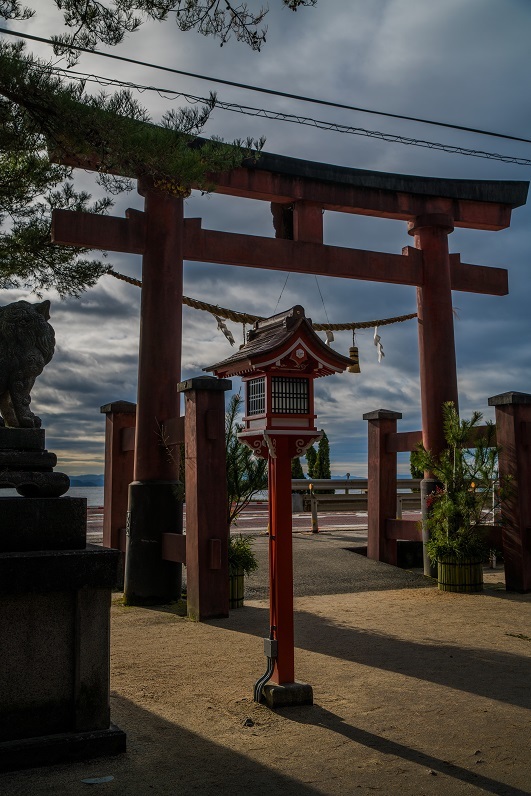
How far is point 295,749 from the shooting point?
15.0 ft

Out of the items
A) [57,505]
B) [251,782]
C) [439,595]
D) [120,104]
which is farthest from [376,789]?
[439,595]

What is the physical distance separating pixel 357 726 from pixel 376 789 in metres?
1.01

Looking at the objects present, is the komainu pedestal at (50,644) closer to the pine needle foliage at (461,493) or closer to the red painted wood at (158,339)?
the red painted wood at (158,339)

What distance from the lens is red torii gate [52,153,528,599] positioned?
396 inches

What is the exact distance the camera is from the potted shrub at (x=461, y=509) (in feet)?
34.6

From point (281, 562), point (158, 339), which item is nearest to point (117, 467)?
point (158, 339)

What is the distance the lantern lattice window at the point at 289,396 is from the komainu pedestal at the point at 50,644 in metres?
1.67

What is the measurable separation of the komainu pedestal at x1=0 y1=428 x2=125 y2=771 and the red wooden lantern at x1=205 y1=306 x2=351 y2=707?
1.41 metres

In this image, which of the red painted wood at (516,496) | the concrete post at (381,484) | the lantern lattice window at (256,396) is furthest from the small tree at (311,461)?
the lantern lattice window at (256,396)

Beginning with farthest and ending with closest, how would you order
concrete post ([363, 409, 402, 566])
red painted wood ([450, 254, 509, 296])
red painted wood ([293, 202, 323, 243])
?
1. red painted wood ([450, 254, 509, 296])
2. concrete post ([363, 409, 402, 566])
3. red painted wood ([293, 202, 323, 243])

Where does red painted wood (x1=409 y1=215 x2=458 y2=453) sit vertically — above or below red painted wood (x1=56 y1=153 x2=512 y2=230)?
below

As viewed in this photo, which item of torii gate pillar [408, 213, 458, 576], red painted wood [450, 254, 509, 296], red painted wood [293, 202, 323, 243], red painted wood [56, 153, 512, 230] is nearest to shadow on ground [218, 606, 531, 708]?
torii gate pillar [408, 213, 458, 576]

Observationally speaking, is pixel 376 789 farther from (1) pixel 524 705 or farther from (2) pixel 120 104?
(2) pixel 120 104

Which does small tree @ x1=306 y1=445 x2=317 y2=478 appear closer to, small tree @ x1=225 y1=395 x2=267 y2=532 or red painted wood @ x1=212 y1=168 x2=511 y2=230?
red painted wood @ x1=212 y1=168 x2=511 y2=230
